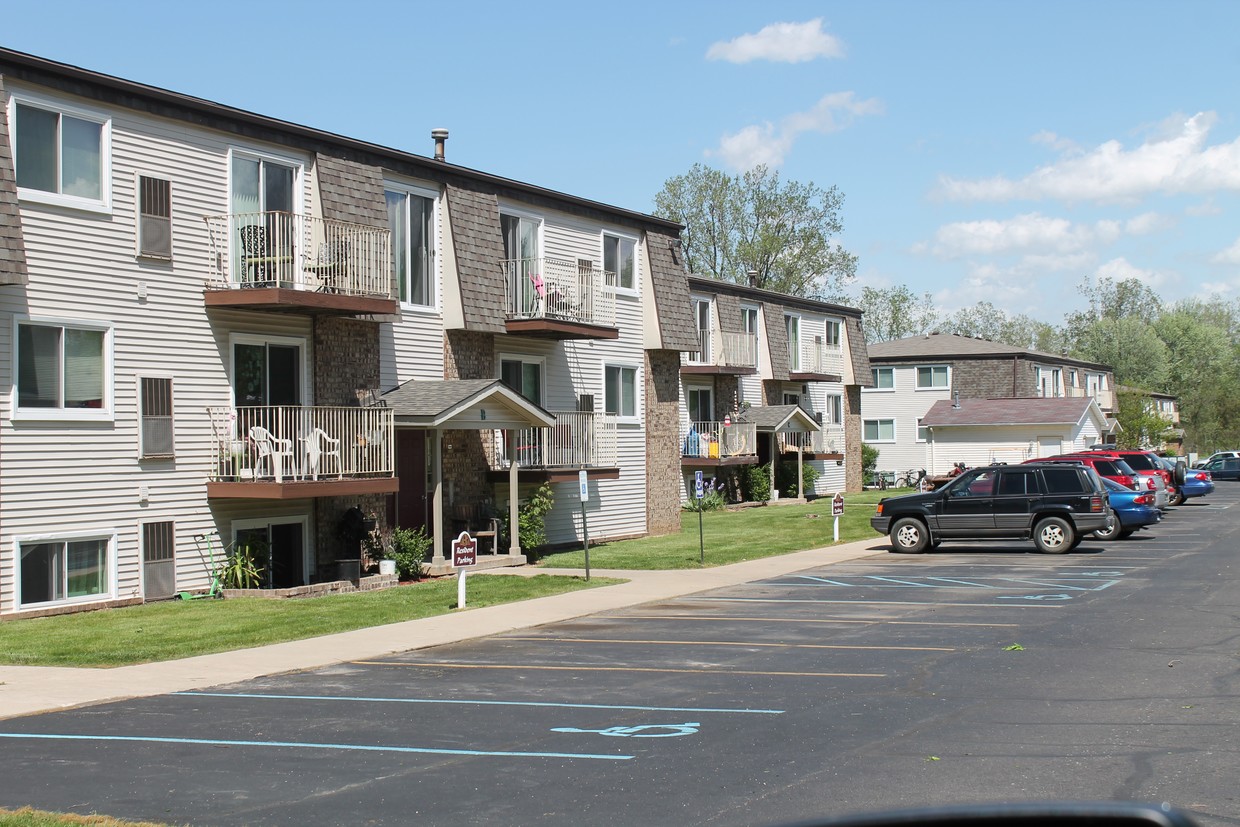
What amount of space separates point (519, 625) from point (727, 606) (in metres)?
3.42

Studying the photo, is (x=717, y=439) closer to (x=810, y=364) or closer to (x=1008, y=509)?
(x=810, y=364)

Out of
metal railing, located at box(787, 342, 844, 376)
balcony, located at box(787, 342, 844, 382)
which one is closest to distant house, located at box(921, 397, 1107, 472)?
A: balcony, located at box(787, 342, 844, 382)

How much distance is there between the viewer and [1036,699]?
11648mm

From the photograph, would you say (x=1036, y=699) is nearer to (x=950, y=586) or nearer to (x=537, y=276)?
(x=950, y=586)

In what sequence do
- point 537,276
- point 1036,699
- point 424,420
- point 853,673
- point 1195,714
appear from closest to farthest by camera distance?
1. point 1195,714
2. point 1036,699
3. point 853,673
4. point 424,420
5. point 537,276

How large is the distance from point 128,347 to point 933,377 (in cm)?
5046

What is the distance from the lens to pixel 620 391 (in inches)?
1268

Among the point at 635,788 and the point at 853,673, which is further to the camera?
the point at 853,673

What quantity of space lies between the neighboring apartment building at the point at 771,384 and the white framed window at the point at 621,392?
16.4 feet

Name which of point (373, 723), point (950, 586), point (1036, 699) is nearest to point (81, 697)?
point (373, 723)

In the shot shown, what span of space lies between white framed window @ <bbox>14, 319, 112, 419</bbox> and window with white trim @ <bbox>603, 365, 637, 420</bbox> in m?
13.9

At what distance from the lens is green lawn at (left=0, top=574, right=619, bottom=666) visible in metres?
15.3

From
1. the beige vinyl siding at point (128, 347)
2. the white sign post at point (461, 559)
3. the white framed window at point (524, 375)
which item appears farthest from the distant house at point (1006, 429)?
the beige vinyl siding at point (128, 347)

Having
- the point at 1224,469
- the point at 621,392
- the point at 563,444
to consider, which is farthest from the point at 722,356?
the point at 1224,469
